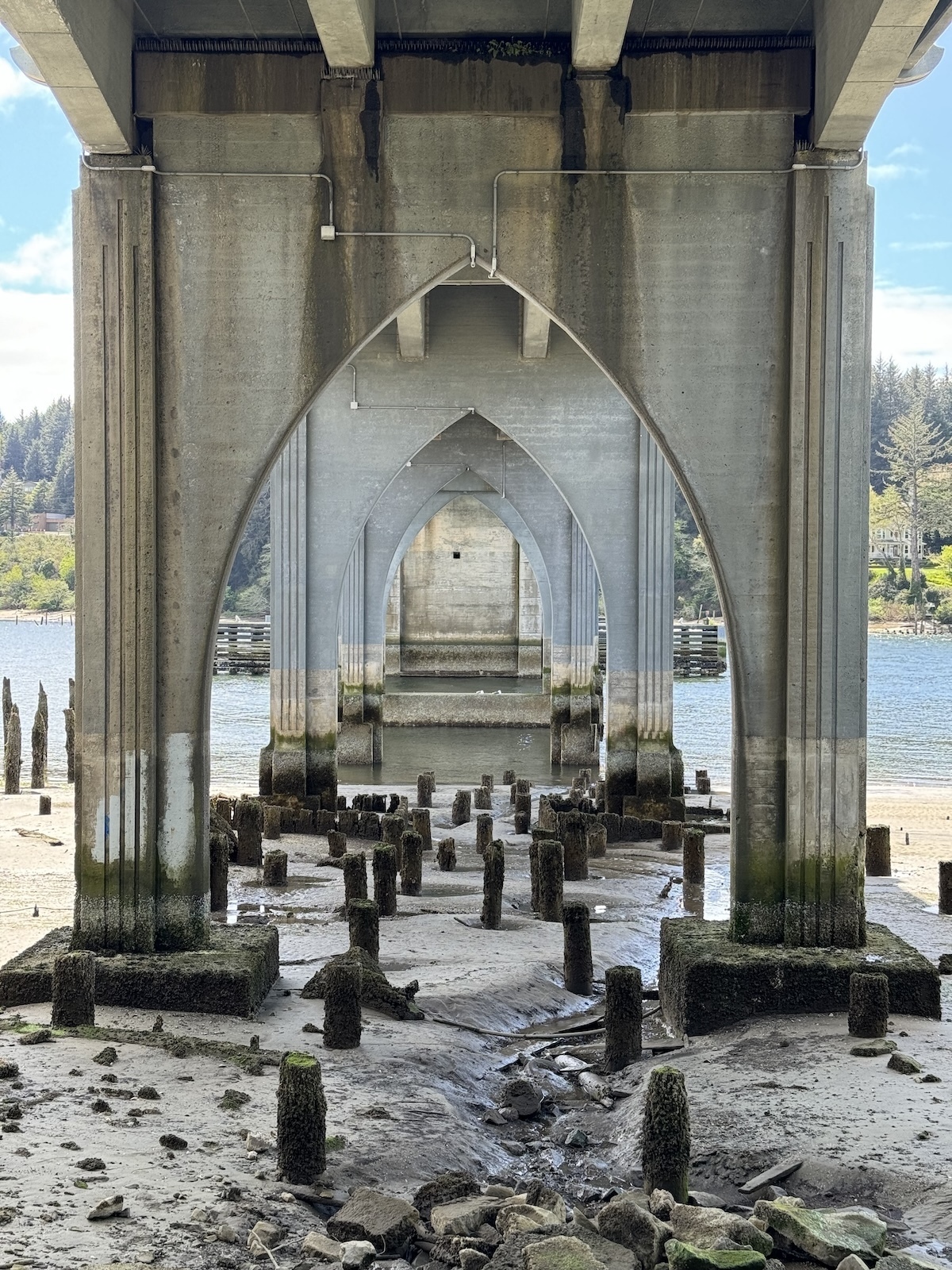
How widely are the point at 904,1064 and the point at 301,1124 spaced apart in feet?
11.7

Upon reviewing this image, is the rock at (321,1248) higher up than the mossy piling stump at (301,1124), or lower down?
lower down

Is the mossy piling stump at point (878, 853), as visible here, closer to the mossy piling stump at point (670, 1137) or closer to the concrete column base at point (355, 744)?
the mossy piling stump at point (670, 1137)

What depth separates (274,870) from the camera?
15219 millimetres

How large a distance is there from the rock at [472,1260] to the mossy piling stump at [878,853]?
11190mm

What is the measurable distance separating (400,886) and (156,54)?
29.0 ft

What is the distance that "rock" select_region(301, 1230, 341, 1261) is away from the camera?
19.1 feet

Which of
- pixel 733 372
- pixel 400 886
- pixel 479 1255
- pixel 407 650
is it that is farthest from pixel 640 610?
pixel 407 650

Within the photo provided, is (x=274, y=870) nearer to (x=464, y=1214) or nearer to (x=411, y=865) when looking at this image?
(x=411, y=865)

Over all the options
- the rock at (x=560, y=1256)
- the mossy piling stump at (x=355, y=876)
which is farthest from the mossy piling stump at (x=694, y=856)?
the rock at (x=560, y=1256)

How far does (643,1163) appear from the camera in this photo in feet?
22.7

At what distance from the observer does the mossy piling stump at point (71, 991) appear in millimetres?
8398

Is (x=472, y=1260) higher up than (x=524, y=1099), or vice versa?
(x=472, y=1260)

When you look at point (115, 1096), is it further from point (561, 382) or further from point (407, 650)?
point (407, 650)

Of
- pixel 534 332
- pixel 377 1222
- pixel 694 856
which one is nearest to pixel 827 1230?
pixel 377 1222
